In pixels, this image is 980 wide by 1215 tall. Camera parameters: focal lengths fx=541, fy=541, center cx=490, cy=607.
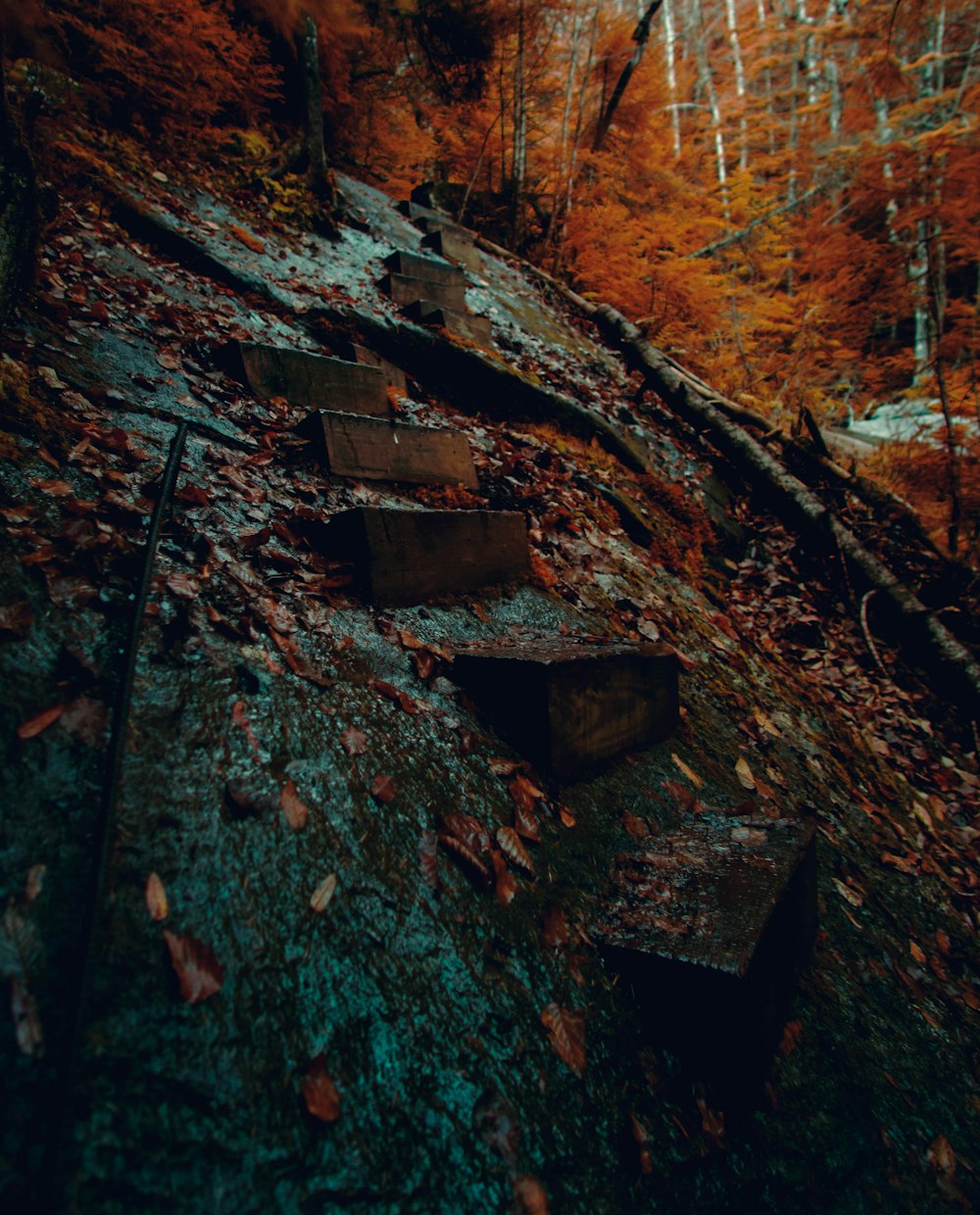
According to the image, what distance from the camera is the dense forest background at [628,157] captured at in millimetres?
5828

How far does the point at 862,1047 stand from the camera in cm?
187

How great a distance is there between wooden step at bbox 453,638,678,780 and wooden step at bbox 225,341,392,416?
232 cm

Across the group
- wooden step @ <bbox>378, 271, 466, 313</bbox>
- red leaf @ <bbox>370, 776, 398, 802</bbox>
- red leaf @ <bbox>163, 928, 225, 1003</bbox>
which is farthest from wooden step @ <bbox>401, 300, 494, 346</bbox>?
red leaf @ <bbox>163, 928, 225, 1003</bbox>

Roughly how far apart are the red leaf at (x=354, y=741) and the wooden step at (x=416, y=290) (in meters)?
5.46

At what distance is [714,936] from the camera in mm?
1625

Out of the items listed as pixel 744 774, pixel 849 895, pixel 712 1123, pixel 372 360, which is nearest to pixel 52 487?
pixel 712 1123

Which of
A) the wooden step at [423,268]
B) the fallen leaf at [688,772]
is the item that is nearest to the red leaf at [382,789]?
the fallen leaf at [688,772]

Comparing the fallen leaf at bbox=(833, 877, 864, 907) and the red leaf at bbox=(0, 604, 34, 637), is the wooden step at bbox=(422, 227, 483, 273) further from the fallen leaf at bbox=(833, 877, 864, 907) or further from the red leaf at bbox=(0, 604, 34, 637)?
the fallen leaf at bbox=(833, 877, 864, 907)

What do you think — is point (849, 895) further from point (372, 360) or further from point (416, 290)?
point (416, 290)

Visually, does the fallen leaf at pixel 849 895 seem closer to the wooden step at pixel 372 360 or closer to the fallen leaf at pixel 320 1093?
the fallen leaf at pixel 320 1093

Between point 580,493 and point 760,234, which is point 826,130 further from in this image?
point 580,493

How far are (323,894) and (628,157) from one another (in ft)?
56.8

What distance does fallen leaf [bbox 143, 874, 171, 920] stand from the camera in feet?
3.85

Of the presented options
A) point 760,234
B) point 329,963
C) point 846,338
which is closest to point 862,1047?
point 329,963
